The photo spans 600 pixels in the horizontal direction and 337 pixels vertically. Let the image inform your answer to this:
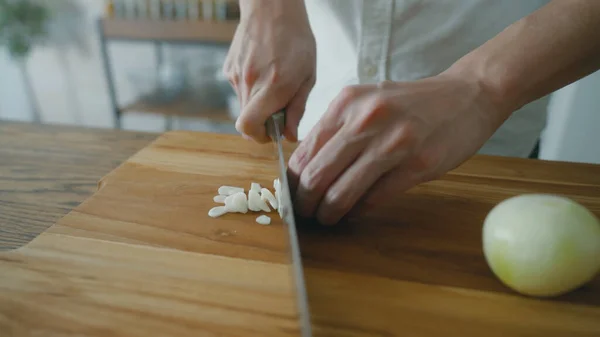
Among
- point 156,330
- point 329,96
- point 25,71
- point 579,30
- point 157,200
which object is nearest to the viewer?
point 156,330

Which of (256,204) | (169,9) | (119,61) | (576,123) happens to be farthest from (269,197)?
(119,61)

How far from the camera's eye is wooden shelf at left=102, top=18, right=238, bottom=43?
6.26ft

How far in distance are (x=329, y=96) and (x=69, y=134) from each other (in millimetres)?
514

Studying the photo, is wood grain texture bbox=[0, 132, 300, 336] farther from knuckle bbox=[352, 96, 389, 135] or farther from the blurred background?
the blurred background

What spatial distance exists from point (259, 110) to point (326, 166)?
20cm

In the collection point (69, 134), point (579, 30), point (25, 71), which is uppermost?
point (579, 30)

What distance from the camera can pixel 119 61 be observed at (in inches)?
94.8

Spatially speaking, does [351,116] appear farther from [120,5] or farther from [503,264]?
[120,5]

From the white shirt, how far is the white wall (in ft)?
0.75

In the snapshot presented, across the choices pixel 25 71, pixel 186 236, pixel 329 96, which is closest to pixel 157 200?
pixel 186 236

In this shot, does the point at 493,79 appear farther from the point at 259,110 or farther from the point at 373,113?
the point at 259,110

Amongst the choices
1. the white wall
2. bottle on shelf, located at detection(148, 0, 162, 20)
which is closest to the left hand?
the white wall

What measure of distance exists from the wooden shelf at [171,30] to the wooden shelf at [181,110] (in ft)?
1.02

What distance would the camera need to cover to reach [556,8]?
21.3 inches
